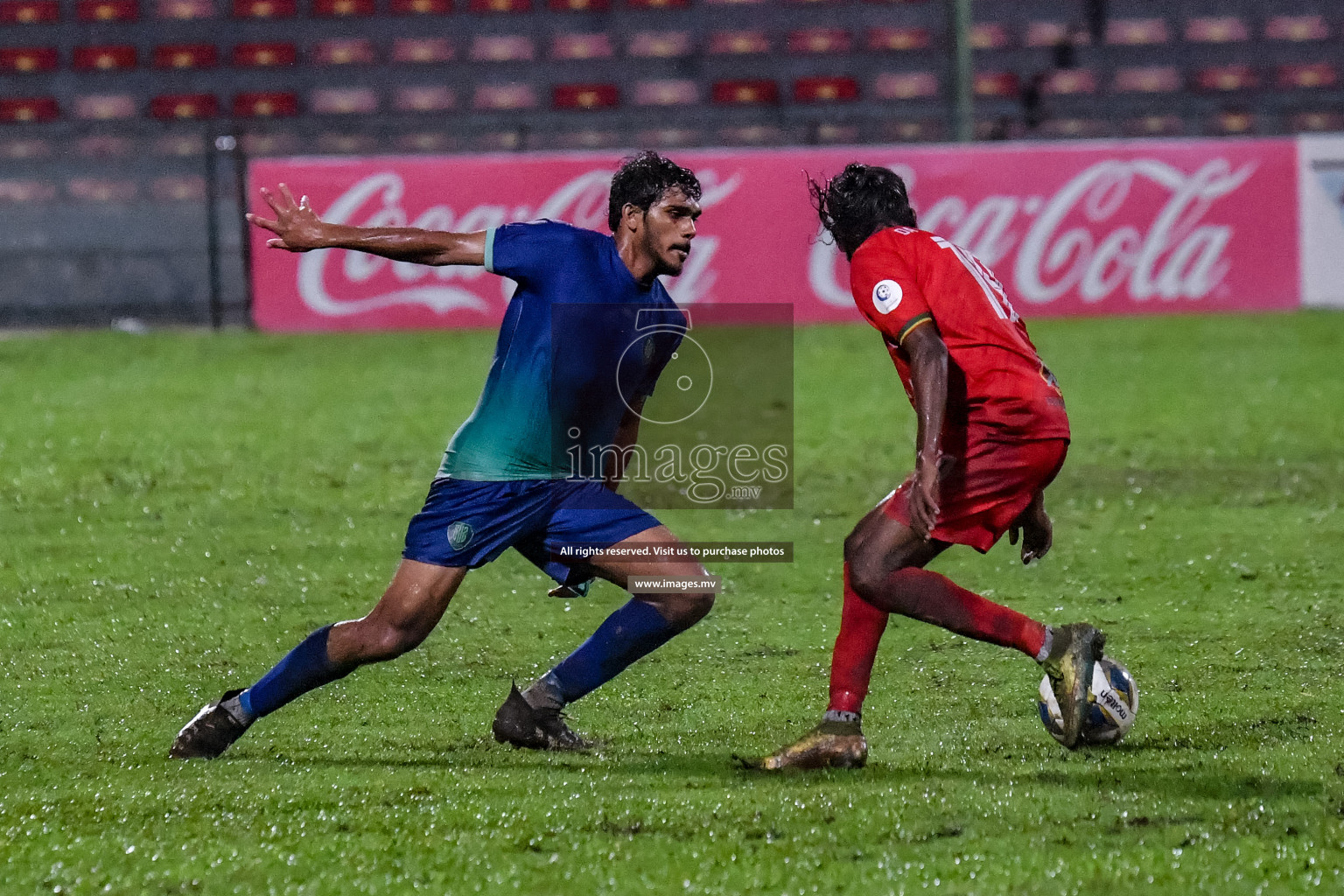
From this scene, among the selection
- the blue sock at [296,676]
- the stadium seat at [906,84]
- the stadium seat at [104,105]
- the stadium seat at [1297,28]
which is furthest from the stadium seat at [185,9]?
the blue sock at [296,676]

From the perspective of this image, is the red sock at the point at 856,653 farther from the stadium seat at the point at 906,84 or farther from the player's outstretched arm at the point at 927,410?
the stadium seat at the point at 906,84

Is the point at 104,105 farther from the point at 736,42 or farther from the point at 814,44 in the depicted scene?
the point at 814,44

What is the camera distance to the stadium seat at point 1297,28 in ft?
78.7

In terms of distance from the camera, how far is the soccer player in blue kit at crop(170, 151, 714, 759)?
5074 millimetres

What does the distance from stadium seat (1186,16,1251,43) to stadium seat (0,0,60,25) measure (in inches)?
556

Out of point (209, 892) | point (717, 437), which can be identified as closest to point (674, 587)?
point (209, 892)

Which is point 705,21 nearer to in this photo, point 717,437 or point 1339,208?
point 1339,208

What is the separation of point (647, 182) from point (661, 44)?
751 inches

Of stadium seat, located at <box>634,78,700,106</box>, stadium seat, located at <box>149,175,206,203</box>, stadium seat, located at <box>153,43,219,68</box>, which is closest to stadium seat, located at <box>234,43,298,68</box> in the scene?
stadium seat, located at <box>153,43,219,68</box>

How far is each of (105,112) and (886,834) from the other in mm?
21064

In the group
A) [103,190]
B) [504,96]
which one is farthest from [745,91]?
[103,190]

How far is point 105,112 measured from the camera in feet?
76.9

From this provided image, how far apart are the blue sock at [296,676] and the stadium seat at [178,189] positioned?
1427 cm

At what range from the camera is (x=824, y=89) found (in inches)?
933
